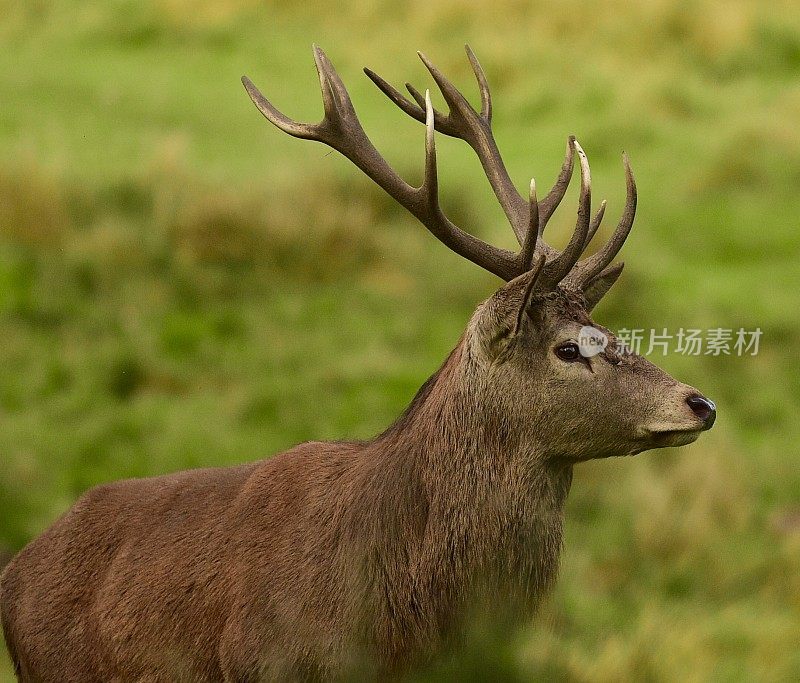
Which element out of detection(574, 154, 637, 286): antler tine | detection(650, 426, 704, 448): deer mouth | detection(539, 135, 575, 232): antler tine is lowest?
detection(650, 426, 704, 448): deer mouth

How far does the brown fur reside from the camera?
162 inches

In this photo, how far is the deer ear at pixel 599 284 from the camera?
442cm

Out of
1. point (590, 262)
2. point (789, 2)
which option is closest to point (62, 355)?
point (590, 262)

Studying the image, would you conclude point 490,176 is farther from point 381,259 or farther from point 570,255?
point 381,259

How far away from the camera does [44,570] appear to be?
470 centimetres

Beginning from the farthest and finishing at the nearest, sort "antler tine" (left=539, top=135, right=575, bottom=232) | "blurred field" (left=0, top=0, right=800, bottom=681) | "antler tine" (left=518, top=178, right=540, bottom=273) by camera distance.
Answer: "blurred field" (left=0, top=0, right=800, bottom=681) < "antler tine" (left=539, top=135, right=575, bottom=232) < "antler tine" (left=518, top=178, right=540, bottom=273)

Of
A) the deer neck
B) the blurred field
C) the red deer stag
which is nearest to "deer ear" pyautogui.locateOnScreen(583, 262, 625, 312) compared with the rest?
the red deer stag

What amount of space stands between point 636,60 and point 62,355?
6.29 meters

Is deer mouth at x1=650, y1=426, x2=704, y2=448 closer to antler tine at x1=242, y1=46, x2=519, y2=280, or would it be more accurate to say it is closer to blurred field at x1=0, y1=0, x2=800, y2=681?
antler tine at x1=242, y1=46, x2=519, y2=280

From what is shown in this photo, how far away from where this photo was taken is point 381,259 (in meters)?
9.58

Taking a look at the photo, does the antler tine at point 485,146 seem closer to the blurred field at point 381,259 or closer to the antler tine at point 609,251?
the antler tine at point 609,251

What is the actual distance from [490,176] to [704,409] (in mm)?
1088

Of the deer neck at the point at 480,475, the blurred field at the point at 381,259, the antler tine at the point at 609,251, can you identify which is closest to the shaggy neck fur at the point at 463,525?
the deer neck at the point at 480,475

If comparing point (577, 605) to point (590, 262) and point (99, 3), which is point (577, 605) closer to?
point (590, 262)
